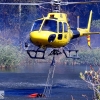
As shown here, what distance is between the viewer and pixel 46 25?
2297cm

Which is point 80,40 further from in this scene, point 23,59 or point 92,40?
point 23,59

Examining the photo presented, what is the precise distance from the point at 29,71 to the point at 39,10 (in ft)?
54.4

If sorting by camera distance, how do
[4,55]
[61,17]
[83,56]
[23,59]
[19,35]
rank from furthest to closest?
[19,35], [83,56], [23,59], [4,55], [61,17]

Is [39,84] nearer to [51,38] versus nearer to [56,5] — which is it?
[51,38]

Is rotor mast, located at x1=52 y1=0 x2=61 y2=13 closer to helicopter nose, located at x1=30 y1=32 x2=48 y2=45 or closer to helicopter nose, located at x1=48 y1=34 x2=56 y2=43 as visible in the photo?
helicopter nose, located at x1=48 y1=34 x2=56 y2=43

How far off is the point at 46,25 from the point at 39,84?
307cm

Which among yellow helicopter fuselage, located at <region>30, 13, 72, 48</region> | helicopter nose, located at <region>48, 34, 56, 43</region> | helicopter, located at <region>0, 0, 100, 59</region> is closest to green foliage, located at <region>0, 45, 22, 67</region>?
helicopter, located at <region>0, 0, 100, 59</region>

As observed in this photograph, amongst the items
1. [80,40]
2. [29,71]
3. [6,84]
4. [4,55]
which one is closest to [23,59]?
[4,55]

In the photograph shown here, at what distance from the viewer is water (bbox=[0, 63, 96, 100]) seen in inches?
834

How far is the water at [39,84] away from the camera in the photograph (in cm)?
2119

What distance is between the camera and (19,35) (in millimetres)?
45188

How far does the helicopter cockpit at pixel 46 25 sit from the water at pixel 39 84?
222cm

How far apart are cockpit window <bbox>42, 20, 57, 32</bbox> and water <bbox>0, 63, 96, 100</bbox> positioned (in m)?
2.23

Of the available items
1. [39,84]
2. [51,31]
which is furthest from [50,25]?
[39,84]
